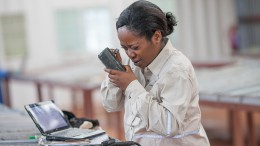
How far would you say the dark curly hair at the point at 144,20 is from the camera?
5.27 ft

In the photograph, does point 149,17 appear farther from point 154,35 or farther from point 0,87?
point 0,87

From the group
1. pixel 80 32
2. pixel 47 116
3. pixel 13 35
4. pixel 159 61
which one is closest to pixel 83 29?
pixel 80 32

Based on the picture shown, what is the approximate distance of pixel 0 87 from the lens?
594 centimetres

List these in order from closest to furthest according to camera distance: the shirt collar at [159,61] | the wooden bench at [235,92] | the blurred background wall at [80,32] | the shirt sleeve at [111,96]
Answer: the shirt collar at [159,61] < the shirt sleeve at [111,96] < the wooden bench at [235,92] < the blurred background wall at [80,32]

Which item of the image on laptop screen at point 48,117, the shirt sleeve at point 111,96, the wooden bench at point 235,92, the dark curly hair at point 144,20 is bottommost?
the wooden bench at point 235,92

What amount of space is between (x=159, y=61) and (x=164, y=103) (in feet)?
0.58

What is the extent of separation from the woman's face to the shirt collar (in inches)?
0.9

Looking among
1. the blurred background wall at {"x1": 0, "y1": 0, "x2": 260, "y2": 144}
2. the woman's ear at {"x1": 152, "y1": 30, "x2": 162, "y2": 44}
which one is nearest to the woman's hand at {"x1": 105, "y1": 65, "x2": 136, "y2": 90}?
the woman's ear at {"x1": 152, "y1": 30, "x2": 162, "y2": 44}

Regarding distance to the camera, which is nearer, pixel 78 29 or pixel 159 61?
pixel 159 61

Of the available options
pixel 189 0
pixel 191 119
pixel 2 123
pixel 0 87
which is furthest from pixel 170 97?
pixel 189 0

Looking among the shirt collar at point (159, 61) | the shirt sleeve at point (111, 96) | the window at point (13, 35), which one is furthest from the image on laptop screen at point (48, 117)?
the window at point (13, 35)

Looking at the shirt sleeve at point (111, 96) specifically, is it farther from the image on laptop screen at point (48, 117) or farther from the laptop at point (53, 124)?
the image on laptop screen at point (48, 117)

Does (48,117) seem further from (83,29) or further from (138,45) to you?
(83,29)

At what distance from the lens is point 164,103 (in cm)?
159
